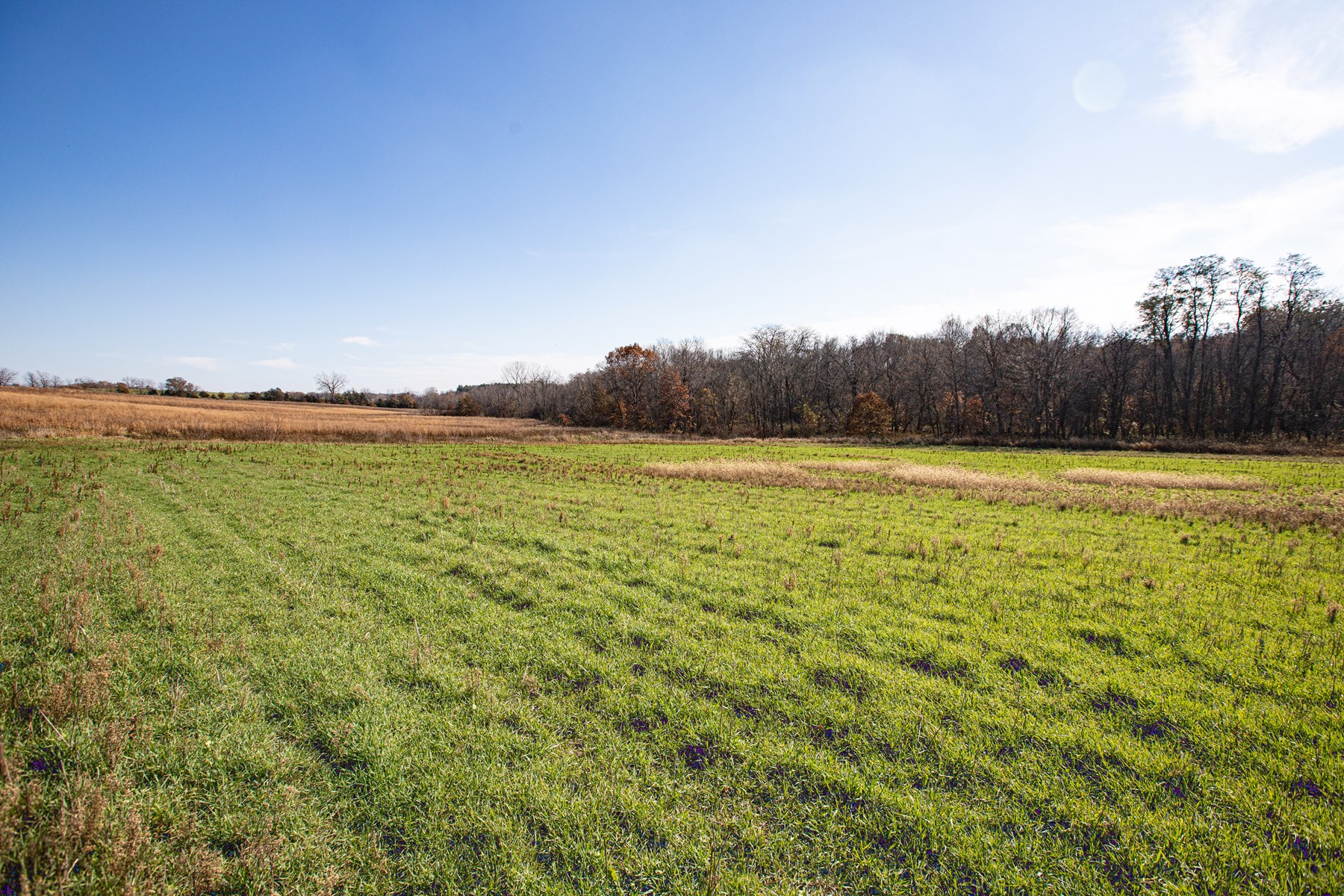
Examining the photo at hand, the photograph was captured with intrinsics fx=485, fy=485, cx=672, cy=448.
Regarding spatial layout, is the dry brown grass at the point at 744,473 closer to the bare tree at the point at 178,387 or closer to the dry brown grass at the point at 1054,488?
the dry brown grass at the point at 1054,488

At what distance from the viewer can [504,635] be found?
6539 mm

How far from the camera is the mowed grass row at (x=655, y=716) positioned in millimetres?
3297

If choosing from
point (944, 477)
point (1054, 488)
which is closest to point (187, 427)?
point (944, 477)

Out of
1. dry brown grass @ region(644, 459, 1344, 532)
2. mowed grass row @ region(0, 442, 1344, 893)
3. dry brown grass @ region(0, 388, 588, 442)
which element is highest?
dry brown grass @ region(0, 388, 588, 442)

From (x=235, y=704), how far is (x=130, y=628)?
2994 millimetres

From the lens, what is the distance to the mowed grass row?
330 cm

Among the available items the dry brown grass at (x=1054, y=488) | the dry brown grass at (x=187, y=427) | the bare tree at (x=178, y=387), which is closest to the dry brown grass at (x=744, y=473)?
the dry brown grass at (x=1054, y=488)

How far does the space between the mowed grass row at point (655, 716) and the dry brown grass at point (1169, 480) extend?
1376 centimetres

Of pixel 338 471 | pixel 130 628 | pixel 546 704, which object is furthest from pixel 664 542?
pixel 338 471

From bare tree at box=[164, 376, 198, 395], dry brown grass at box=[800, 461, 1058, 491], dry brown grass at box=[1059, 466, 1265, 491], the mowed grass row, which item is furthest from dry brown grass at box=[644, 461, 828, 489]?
bare tree at box=[164, 376, 198, 395]

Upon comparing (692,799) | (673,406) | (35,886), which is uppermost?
(673,406)

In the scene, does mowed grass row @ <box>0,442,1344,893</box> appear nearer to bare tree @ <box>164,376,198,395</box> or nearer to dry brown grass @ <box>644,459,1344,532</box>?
dry brown grass @ <box>644,459,1344,532</box>

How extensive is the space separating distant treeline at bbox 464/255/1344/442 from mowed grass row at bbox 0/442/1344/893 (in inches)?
2106

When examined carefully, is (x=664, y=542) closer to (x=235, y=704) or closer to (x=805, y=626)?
(x=805, y=626)
